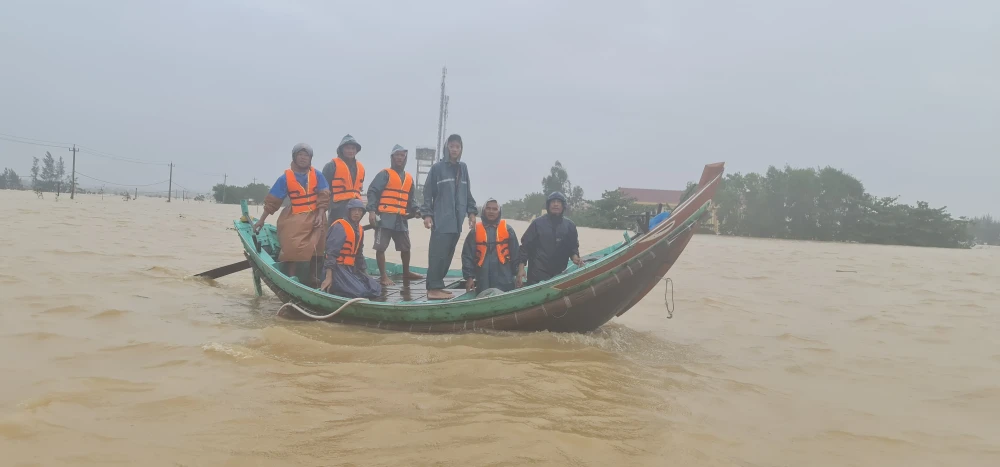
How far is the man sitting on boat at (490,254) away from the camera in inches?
197

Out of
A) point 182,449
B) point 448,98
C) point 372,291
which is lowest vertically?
point 182,449

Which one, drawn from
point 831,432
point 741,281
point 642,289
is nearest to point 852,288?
point 741,281

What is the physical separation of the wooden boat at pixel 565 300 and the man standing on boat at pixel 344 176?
1.16 metres

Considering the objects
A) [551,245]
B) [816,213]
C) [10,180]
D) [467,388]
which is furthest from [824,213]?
[10,180]

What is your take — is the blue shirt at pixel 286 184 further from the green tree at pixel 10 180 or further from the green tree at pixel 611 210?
the green tree at pixel 10 180

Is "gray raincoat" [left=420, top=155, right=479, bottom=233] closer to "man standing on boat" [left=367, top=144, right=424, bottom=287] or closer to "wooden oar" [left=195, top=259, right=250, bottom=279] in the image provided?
"man standing on boat" [left=367, top=144, right=424, bottom=287]

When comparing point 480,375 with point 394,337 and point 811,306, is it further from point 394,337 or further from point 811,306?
point 811,306

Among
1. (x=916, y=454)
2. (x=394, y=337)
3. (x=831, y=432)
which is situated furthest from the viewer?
(x=394, y=337)

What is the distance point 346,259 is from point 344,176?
1.03m

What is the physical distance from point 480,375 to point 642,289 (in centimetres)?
162

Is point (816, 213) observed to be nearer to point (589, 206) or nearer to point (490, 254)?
point (589, 206)

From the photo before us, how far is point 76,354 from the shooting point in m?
3.51

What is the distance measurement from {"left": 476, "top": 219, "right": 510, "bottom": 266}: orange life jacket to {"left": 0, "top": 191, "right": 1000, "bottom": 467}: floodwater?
38.2 inches

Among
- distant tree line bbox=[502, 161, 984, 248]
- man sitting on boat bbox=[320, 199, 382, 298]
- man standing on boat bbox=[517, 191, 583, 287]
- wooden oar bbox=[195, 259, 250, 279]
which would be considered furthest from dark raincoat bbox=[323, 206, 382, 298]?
distant tree line bbox=[502, 161, 984, 248]
